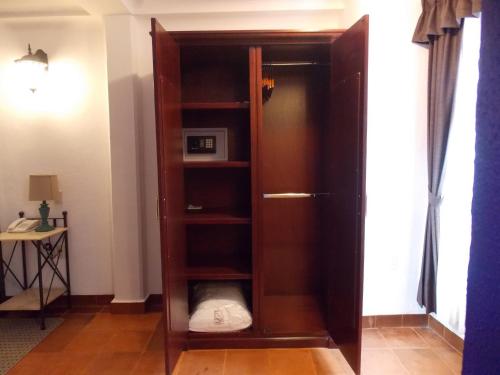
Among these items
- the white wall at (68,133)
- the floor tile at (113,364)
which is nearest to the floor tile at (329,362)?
the floor tile at (113,364)

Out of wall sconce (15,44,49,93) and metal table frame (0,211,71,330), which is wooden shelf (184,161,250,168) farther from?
wall sconce (15,44,49,93)

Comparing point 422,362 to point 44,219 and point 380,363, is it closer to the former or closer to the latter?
point 380,363

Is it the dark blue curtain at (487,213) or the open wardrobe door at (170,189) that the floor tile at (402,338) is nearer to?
the open wardrobe door at (170,189)

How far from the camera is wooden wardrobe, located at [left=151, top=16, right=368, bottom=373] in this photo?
5.49 feet

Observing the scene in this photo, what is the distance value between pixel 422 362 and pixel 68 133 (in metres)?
3.20

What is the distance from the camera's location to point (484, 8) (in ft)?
1.57

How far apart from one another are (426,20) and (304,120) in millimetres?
1042

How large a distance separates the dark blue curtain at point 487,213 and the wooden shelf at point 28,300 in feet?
9.19

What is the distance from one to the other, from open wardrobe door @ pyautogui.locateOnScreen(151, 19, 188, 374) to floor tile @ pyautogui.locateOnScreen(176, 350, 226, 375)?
0.08 meters

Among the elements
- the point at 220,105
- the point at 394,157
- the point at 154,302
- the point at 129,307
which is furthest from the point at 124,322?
the point at 394,157

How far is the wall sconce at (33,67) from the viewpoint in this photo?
2.32 m

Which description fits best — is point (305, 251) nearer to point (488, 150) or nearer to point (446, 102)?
point (446, 102)

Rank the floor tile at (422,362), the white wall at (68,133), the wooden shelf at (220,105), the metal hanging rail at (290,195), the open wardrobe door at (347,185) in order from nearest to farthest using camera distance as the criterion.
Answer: the open wardrobe door at (347,185), the floor tile at (422,362), the wooden shelf at (220,105), the metal hanging rail at (290,195), the white wall at (68,133)

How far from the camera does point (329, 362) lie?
189cm
